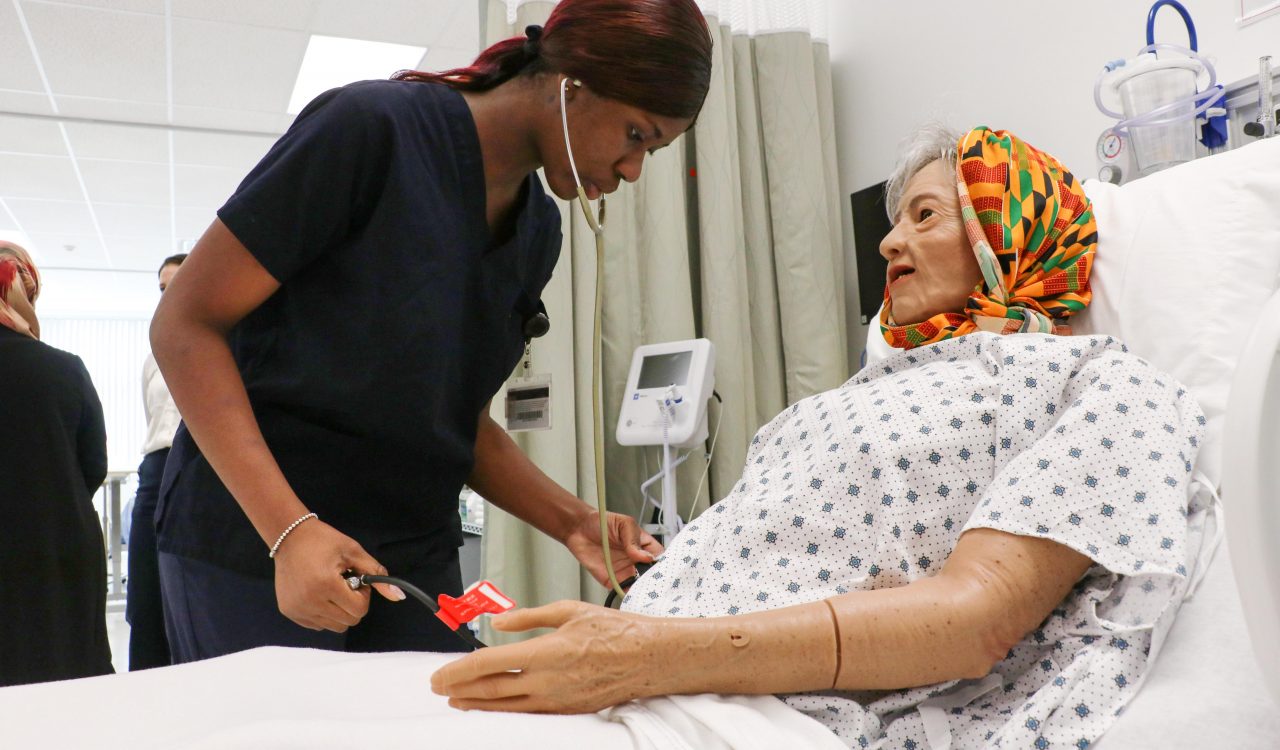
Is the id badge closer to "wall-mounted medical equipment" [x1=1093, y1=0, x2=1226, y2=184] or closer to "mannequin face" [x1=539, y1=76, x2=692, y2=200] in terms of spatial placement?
"mannequin face" [x1=539, y1=76, x2=692, y2=200]

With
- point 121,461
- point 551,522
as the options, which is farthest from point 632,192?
point 121,461

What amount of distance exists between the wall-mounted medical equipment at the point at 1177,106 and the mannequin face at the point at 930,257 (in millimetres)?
554

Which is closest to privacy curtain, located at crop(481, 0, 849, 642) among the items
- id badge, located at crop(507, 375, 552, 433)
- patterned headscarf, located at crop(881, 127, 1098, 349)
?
id badge, located at crop(507, 375, 552, 433)

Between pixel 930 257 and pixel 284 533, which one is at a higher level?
pixel 930 257

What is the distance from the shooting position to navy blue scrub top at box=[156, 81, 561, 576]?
42.8 inches

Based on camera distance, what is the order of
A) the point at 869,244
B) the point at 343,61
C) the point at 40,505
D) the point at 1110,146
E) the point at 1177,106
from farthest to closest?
the point at 343,61
the point at 869,244
the point at 40,505
the point at 1110,146
the point at 1177,106

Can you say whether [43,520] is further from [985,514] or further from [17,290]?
[985,514]

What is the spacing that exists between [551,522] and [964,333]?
2.11ft

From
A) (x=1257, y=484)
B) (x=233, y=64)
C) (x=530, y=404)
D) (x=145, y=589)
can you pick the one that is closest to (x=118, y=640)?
(x=145, y=589)

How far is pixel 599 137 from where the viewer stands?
1150mm

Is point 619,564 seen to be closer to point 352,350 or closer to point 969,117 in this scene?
point 352,350

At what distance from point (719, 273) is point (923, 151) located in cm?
130

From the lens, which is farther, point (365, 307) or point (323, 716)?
point (365, 307)

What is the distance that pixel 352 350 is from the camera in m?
1.12
